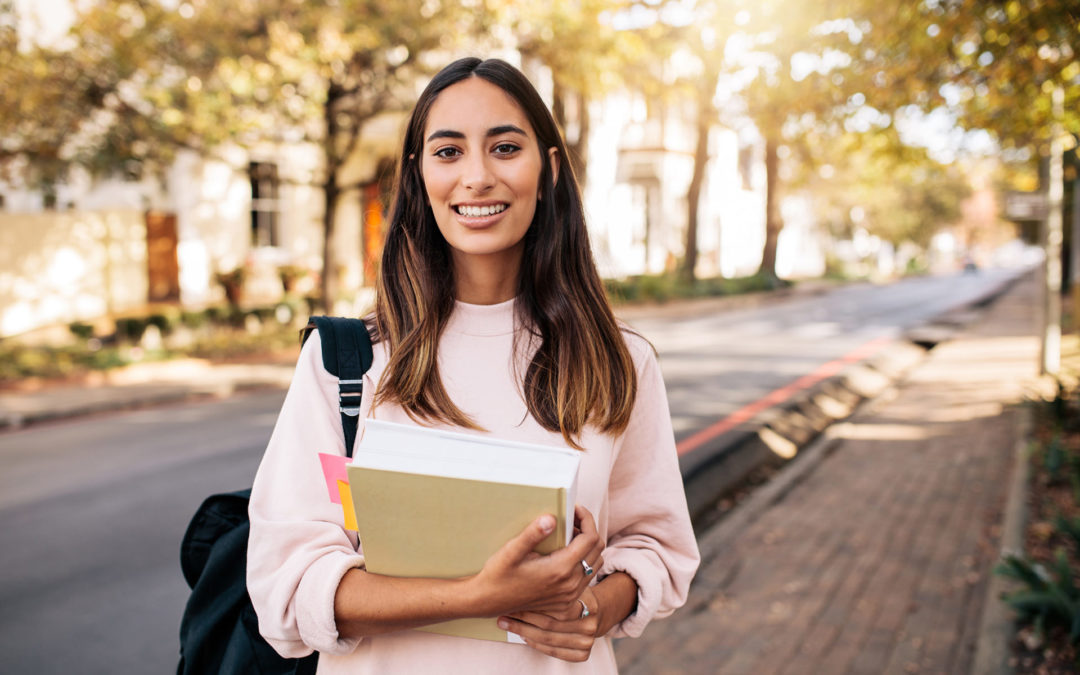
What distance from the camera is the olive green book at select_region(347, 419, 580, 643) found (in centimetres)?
136

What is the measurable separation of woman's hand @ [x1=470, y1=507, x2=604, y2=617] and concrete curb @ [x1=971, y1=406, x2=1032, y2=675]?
3127 mm

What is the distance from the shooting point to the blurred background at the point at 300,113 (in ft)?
23.9

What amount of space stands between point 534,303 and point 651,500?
1.60ft

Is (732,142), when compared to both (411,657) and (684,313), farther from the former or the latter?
(411,657)

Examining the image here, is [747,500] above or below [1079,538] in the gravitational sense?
below

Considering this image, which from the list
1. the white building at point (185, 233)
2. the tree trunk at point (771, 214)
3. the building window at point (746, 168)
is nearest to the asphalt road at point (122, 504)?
the white building at point (185, 233)

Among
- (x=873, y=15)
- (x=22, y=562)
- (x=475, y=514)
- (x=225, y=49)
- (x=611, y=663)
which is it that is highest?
(x=225, y=49)

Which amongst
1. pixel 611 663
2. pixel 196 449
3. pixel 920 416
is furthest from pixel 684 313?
pixel 611 663

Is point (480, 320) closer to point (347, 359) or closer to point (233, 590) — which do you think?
point (347, 359)

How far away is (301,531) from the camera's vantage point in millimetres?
1552

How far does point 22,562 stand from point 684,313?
21016 millimetres

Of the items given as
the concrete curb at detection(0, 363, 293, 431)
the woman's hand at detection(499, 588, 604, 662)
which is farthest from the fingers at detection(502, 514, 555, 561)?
the concrete curb at detection(0, 363, 293, 431)

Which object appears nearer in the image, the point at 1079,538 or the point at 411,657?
the point at 411,657

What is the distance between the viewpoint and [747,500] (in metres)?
6.79
